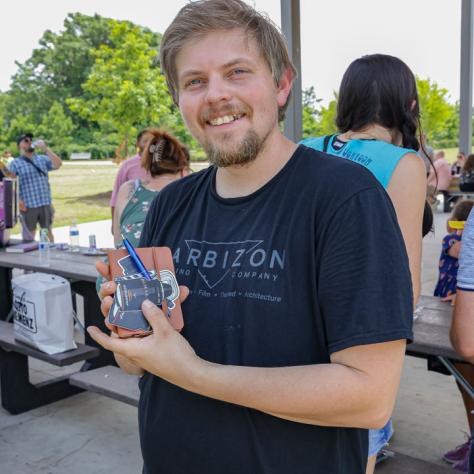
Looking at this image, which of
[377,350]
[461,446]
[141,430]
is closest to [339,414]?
[377,350]

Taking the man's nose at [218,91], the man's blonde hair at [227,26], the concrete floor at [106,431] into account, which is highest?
the man's blonde hair at [227,26]

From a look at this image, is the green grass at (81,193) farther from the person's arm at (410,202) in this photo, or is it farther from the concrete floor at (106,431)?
the person's arm at (410,202)

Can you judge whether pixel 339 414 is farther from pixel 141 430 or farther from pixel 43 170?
pixel 43 170

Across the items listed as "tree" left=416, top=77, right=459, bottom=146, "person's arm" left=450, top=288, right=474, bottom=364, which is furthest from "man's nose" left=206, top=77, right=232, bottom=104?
"tree" left=416, top=77, right=459, bottom=146

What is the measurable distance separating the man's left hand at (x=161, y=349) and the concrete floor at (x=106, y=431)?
2335mm

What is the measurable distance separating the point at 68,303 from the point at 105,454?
2.89ft

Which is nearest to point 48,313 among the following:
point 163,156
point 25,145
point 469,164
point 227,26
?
point 163,156

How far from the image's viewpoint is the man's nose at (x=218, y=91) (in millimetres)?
1154

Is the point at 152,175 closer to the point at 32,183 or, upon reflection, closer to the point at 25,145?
the point at 32,183

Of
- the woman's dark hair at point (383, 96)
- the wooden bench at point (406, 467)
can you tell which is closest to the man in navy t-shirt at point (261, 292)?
the woman's dark hair at point (383, 96)

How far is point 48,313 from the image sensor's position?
3.38 metres

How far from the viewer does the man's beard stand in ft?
3.82

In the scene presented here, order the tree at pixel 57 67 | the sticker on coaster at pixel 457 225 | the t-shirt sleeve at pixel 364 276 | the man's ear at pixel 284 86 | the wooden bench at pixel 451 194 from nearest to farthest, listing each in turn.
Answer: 1. the t-shirt sleeve at pixel 364 276
2. the man's ear at pixel 284 86
3. the sticker on coaster at pixel 457 225
4. the wooden bench at pixel 451 194
5. the tree at pixel 57 67

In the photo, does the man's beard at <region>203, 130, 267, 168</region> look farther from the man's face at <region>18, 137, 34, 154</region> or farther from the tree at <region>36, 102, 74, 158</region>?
the tree at <region>36, 102, 74, 158</region>
